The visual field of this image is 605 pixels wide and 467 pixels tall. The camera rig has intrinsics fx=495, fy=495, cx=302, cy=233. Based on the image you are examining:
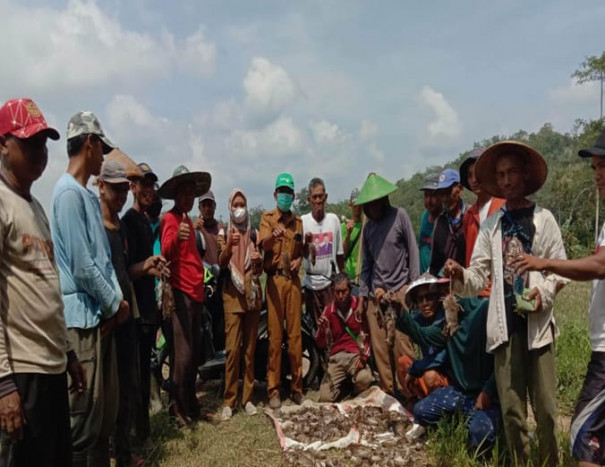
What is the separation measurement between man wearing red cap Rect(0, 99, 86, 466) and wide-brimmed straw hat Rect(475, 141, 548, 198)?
281cm

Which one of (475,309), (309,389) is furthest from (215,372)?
(475,309)

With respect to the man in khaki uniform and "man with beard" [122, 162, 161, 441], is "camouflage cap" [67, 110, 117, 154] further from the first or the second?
the man in khaki uniform

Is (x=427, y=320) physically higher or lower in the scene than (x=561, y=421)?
higher

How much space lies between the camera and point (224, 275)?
17.8ft

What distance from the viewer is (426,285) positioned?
167 inches

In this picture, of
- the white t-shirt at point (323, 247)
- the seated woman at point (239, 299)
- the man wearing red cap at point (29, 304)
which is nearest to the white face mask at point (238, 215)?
the seated woman at point (239, 299)

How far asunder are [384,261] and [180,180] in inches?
89.7

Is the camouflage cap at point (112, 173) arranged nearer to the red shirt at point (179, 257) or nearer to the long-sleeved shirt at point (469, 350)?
the red shirt at point (179, 257)

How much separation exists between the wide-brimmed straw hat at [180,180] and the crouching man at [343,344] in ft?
6.24

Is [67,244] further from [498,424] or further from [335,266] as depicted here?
[335,266]

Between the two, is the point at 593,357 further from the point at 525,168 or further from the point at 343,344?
the point at 343,344

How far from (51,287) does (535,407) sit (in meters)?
3.08

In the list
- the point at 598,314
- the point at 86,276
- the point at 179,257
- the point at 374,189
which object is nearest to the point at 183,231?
the point at 179,257

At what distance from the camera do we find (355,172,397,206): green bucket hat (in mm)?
5168
